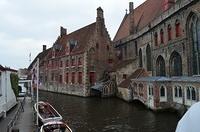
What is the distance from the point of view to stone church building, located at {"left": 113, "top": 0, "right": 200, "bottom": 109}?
20875 mm

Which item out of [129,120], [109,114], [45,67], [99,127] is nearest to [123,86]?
[109,114]

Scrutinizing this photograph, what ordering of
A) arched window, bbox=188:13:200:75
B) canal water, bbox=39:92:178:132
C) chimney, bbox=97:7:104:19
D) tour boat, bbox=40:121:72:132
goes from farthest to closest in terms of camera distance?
chimney, bbox=97:7:104:19 → arched window, bbox=188:13:200:75 → canal water, bbox=39:92:178:132 → tour boat, bbox=40:121:72:132

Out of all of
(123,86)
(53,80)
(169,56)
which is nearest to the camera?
(169,56)

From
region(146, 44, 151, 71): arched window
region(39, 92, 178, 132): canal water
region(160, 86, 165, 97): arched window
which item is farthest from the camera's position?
region(146, 44, 151, 71): arched window

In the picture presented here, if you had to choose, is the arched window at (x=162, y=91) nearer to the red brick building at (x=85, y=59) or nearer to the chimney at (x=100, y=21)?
the red brick building at (x=85, y=59)

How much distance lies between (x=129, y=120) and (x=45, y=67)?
3757 cm

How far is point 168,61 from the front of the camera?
2583cm

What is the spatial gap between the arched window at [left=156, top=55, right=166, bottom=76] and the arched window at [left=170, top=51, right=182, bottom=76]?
2334mm

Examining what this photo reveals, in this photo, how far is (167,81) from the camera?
21.8m

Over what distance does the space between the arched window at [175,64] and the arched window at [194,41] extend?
84.9 inches

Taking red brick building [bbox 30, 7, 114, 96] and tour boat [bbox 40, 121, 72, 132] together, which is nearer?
tour boat [bbox 40, 121, 72, 132]

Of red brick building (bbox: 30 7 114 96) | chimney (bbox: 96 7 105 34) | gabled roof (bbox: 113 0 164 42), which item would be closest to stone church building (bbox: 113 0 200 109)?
gabled roof (bbox: 113 0 164 42)

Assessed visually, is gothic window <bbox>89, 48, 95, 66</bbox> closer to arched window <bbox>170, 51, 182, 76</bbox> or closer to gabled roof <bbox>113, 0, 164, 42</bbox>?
gabled roof <bbox>113, 0, 164, 42</bbox>

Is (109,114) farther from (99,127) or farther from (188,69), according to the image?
(188,69)
